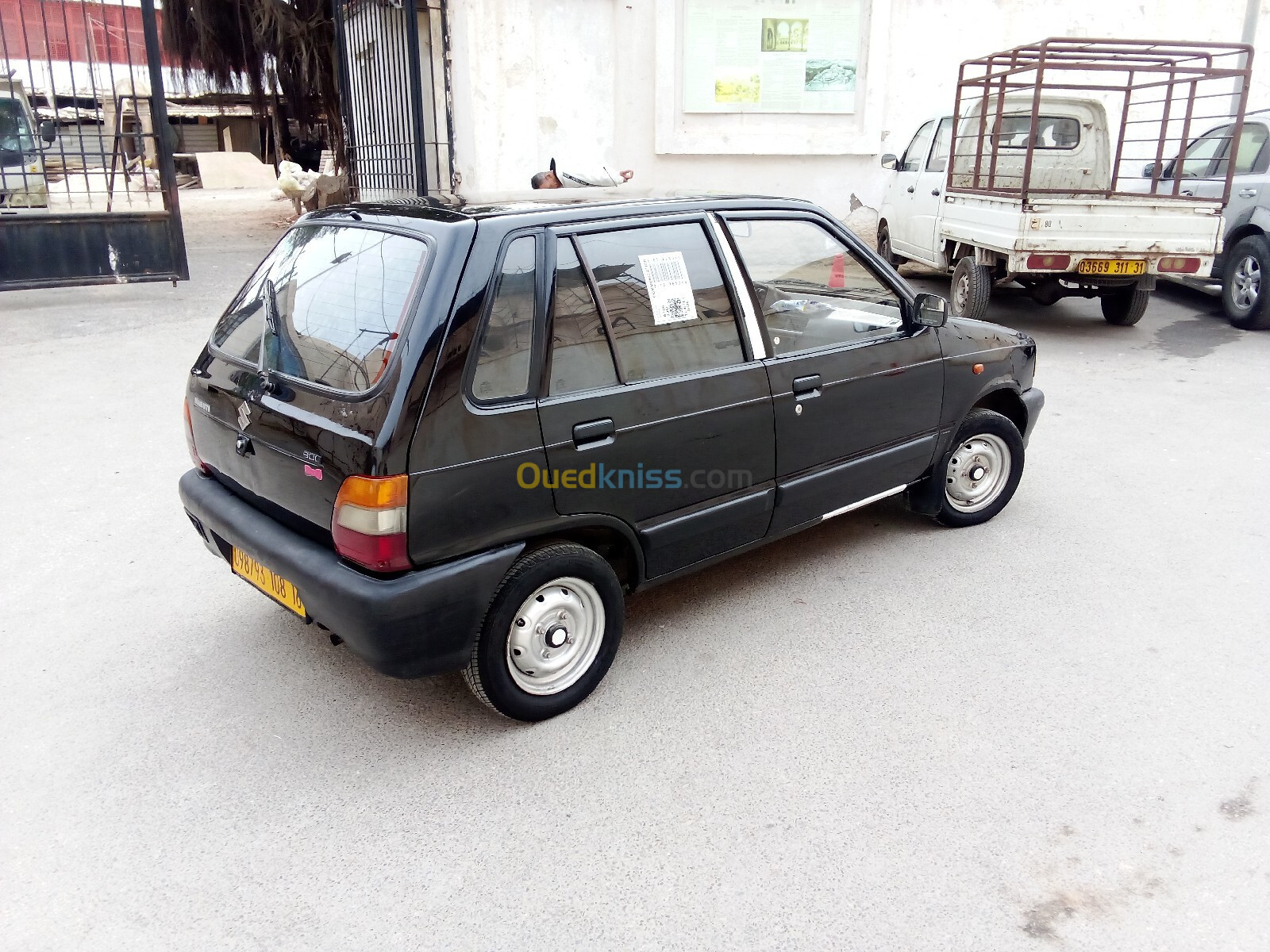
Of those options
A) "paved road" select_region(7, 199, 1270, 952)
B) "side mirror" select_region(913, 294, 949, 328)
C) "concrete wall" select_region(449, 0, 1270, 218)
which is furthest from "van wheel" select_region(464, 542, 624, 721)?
"concrete wall" select_region(449, 0, 1270, 218)

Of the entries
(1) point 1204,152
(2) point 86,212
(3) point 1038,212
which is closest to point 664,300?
(3) point 1038,212

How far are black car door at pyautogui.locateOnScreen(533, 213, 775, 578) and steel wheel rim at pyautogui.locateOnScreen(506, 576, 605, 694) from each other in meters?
0.29

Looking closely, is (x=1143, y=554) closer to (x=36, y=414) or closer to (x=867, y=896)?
(x=867, y=896)

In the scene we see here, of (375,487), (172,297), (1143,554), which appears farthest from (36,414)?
(1143,554)

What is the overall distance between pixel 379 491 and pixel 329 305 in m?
0.79

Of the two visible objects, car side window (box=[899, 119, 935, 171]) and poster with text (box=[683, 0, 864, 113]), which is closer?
car side window (box=[899, 119, 935, 171])

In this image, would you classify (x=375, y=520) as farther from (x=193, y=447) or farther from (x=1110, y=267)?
(x=1110, y=267)

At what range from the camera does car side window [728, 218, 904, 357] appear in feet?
12.5

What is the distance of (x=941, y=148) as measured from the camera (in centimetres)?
1015

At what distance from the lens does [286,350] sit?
3162 mm

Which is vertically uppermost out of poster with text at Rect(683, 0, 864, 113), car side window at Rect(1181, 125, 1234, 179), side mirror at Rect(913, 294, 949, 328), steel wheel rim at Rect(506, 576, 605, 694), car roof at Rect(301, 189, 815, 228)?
poster with text at Rect(683, 0, 864, 113)

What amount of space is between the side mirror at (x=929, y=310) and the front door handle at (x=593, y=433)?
169cm

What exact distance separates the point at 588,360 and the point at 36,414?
16.0ft

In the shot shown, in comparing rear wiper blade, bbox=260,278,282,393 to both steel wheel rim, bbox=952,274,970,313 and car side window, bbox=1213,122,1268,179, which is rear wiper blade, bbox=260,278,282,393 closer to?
steel wheel rim, bbox=952,274,970,313
